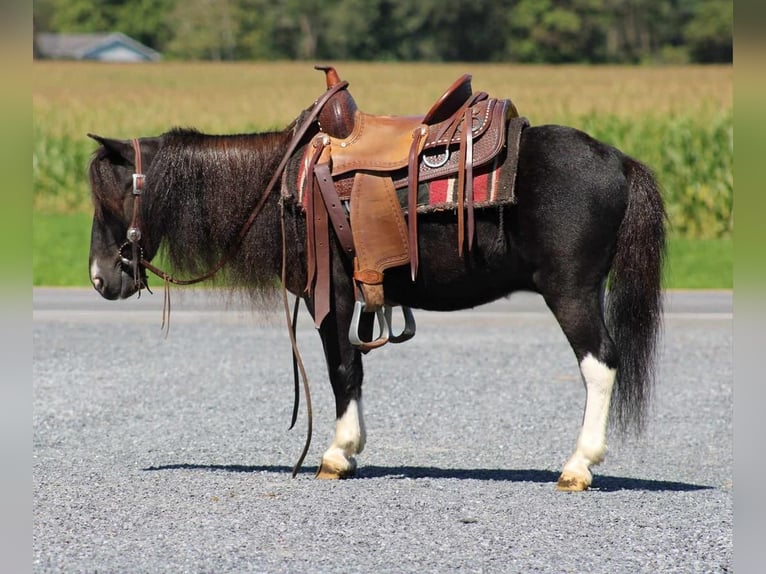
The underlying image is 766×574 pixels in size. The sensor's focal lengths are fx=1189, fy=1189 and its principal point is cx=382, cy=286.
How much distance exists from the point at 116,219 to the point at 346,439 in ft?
5.82

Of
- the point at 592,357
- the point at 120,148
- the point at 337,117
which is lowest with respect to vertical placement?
the point at 592,357

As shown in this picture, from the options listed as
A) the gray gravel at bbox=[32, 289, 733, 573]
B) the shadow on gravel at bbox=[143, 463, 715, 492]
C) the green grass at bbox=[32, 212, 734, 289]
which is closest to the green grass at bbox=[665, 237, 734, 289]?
the green grass at bbox=[32, 212, 734, 289]

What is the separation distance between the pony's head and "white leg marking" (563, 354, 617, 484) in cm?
251

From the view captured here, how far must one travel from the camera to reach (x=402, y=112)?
116ft

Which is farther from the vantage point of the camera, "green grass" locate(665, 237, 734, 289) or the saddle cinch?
"green grass" locate(665, 237, 734, 289)

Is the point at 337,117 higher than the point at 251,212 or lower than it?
higher

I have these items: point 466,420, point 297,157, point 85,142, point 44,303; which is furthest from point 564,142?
point 85,142

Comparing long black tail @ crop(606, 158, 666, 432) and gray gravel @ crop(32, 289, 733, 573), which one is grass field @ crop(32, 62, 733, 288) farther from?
long black tail @ crop(606, 158, 666, 432)

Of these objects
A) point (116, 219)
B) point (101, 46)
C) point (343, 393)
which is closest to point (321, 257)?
point (343, 393)

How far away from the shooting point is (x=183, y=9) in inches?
3681

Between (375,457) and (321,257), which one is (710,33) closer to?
(375,457)

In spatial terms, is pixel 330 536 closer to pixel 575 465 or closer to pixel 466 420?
pixel 575 465

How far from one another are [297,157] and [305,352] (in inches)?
200

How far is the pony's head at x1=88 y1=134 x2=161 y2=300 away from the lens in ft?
21.6
